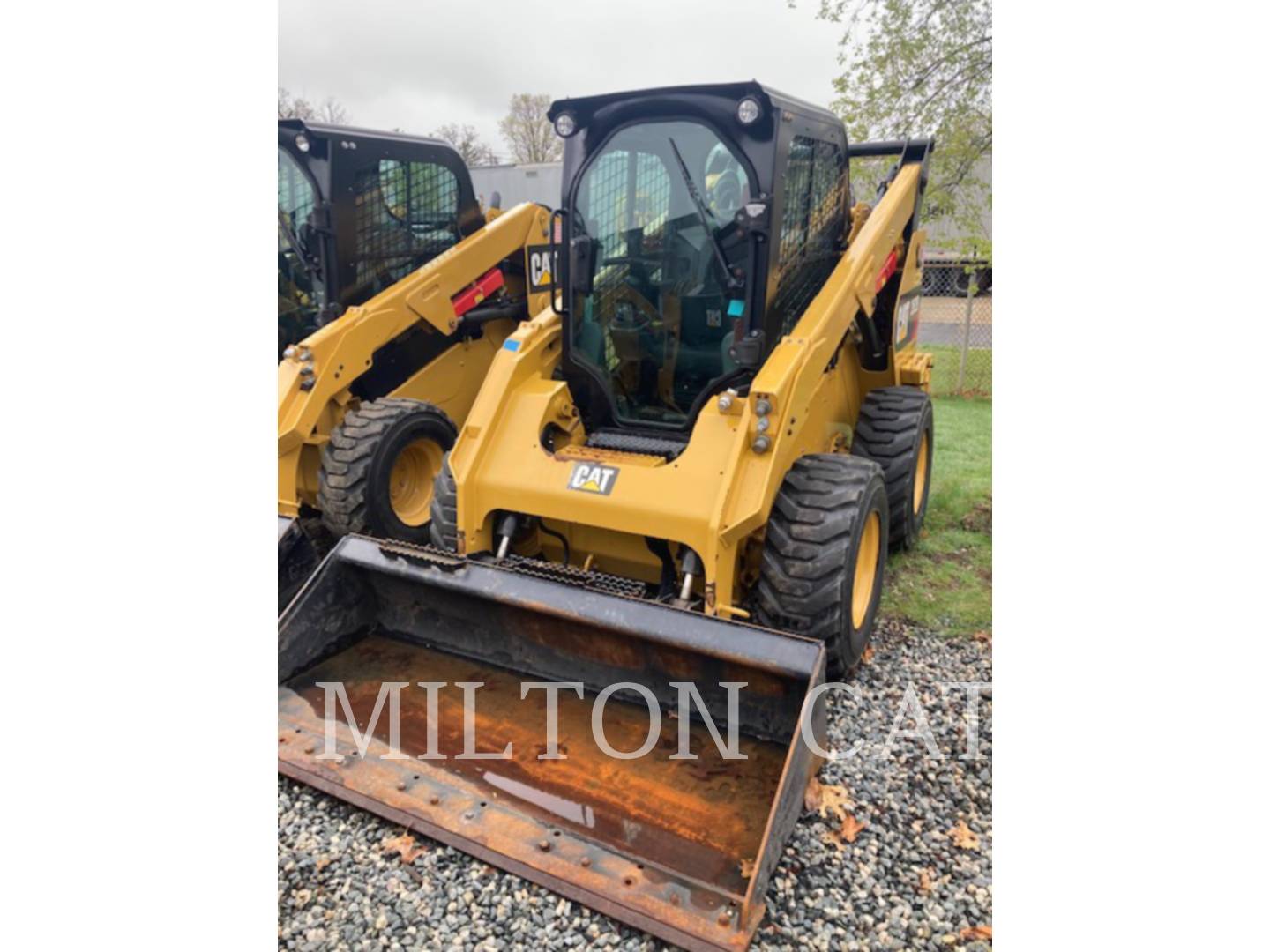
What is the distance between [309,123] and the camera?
5242mm

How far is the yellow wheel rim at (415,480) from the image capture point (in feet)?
17.7

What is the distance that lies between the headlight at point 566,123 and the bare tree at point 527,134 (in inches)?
856

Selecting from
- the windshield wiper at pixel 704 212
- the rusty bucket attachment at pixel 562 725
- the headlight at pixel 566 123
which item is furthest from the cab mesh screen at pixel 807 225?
the rusty bucket attachment at pixel 562 725

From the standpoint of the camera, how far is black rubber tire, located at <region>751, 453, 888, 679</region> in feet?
11.0

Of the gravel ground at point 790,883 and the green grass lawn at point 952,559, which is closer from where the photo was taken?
the gravel ground at point 790,883

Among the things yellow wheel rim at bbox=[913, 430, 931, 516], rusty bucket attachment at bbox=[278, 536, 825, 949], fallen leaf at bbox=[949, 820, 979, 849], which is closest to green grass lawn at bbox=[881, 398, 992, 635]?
yellow wheel rim at bbox=[913, 430, 931, 516]

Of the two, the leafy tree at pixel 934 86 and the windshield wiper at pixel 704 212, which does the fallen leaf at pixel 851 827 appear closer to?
the windshield wiper at pixel 704 212

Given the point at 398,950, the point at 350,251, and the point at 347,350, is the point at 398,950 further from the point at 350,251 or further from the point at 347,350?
the point at 350,251

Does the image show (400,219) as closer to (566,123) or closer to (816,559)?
(566,123)

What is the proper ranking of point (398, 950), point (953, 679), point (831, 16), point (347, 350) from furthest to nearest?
point (831, 16) → point (347, 350) → point (953, 679) → point (398, 950)

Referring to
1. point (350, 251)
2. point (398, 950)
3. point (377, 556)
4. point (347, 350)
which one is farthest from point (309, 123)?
point (398, 950)

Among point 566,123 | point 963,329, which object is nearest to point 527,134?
point 963,329

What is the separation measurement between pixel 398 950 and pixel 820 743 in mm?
1434

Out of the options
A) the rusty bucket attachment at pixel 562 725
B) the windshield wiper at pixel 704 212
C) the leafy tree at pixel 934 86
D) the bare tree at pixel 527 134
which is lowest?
the rusty bucket attachment at pixel 562 725
